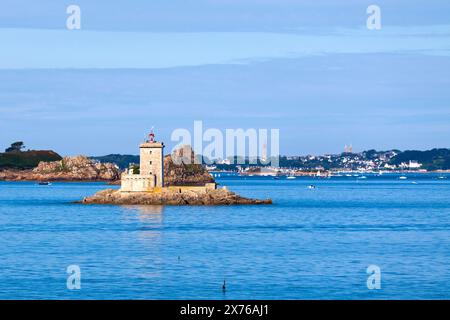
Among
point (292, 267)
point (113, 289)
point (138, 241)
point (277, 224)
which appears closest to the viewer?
point (113, 289)

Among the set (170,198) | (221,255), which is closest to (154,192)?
(170,198)

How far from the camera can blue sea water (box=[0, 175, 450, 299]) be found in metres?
40.5

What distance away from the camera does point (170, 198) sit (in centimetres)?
10688

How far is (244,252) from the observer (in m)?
56.7

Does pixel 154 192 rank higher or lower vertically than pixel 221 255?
higher

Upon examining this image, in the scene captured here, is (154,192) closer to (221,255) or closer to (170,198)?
(170,198)

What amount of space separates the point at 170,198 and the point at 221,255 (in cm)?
5262

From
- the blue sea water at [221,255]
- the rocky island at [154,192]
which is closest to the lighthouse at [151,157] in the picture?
the rocky island at [154,192]

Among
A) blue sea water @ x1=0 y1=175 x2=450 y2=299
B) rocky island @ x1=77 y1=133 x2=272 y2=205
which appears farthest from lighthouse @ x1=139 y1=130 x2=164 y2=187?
blue sea water @ x1=0 y1=175 x2=450 y2=299

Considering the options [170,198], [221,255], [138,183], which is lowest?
[221,255]

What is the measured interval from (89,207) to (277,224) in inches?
1404

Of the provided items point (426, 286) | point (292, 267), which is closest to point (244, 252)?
point (292, 267)

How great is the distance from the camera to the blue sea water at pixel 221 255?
40531 mm
